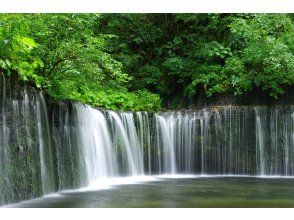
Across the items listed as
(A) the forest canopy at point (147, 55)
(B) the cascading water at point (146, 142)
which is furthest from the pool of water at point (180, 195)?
(A) the forest canopy at point (147, 55)

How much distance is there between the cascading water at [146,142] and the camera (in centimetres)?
984

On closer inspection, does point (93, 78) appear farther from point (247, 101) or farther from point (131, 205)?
point (247, 101)

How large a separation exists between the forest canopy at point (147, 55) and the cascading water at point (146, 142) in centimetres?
75

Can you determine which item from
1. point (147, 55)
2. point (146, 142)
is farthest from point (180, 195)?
point (147, 55)

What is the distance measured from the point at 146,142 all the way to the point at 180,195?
516cm

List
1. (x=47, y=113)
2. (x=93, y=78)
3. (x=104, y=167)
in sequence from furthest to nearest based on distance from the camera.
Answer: (x=104, y=167), (x=93, y=78), (x=47, y=113)

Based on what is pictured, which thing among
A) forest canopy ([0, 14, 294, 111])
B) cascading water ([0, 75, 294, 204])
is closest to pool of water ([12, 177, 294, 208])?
cascading water ([0, 75, 294, 204])

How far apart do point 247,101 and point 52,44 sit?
814cm

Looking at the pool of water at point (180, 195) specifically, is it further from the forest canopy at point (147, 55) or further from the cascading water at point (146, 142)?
the forest canopy at point (147, 55)

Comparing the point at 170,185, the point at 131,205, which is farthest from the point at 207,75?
the point at 131,205

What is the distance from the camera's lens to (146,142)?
15.1 m

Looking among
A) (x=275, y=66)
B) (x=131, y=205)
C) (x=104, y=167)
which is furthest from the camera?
(x=275, y=66)

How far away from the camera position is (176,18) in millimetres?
20031

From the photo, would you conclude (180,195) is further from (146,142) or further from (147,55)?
(147,55)
